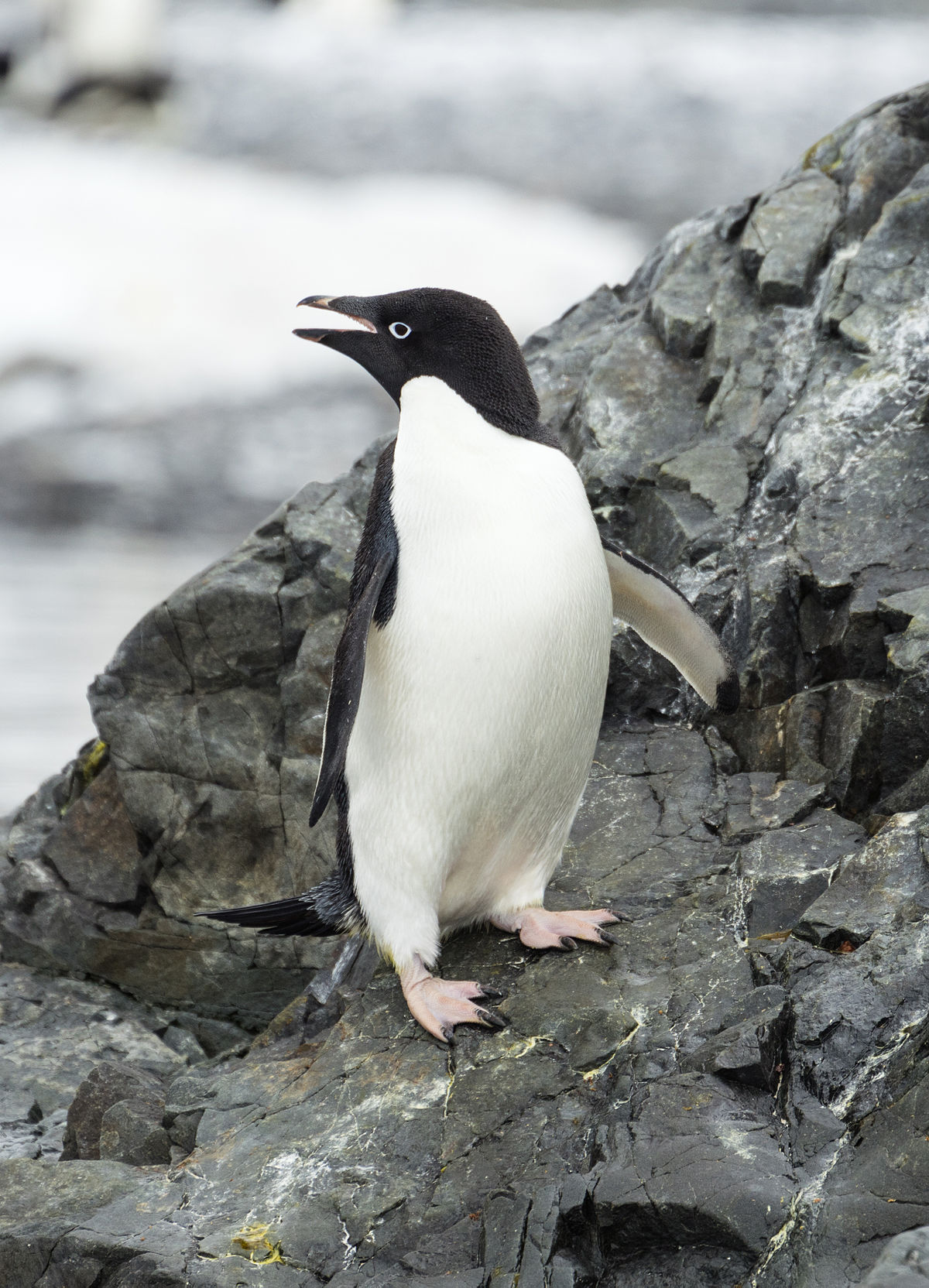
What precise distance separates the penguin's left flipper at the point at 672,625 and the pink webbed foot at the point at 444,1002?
0.97 metres

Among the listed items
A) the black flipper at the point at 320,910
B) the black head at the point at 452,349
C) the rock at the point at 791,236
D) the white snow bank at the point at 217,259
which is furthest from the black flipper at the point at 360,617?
the white snow bank at the point at 217,259

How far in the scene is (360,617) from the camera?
2367 millimetres

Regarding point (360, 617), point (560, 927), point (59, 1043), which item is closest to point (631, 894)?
point (560, 927)

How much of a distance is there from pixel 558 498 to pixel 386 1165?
1277mm

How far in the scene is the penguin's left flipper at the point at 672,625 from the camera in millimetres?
2859

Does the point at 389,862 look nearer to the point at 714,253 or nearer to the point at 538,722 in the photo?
the point at 538,722

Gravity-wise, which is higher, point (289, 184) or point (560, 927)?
point (289, 184)

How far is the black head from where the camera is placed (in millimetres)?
2484

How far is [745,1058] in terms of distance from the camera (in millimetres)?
1920

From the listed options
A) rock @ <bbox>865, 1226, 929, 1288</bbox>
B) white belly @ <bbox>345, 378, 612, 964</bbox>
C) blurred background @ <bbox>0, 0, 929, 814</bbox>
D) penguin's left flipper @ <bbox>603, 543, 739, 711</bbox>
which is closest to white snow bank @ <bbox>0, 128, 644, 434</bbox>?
blurred background @ <bbox>0, 0, 929, 814</bbox>

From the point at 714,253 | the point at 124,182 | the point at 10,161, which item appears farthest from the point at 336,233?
the point at 714,253

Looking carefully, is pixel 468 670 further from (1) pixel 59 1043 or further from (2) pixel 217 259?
(2) pixel 217 259

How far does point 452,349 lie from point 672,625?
0.88 metres

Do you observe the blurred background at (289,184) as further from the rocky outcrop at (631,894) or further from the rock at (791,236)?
the rock at (791,236)
